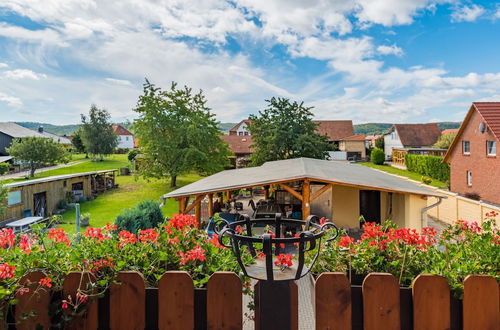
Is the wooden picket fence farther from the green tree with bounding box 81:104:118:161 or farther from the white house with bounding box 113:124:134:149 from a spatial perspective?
the white house with bounding box 113:124:134:149

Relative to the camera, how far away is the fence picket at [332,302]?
4.84 feet

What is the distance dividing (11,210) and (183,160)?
12.2 m

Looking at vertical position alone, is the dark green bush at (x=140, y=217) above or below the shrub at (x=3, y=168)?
below

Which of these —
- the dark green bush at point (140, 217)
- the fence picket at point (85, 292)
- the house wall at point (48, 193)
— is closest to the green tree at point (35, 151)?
the house wall at point (48, 193)

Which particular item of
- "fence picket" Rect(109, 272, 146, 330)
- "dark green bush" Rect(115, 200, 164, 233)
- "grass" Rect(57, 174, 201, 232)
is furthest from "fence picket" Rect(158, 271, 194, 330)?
"grass" Rect(57, 174, 201, 232)

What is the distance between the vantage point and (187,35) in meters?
12.2

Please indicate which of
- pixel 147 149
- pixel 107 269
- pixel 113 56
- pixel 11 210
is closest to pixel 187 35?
pixel 113 56

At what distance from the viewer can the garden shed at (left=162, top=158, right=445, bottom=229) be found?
899 centimetres

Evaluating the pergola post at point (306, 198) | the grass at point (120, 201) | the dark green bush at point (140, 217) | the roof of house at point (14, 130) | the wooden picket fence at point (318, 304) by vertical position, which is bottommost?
the grass at point (120, 201)

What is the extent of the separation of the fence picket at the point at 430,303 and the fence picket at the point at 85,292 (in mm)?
1584

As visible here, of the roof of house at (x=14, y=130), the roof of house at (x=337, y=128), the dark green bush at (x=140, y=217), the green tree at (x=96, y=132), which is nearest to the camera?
the dark green bush at (x=140, y=217)

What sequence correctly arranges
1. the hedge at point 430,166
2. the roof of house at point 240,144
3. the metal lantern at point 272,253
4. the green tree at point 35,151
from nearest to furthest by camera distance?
the metal lantern at point 272,253 → the hedge at point 430,166 → the green tree at point 35,151 → the roof of house at point 240,144

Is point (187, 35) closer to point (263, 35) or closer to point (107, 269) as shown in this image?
point (263, 35)

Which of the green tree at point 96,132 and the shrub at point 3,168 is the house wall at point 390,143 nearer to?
the green tree at point 96,132
